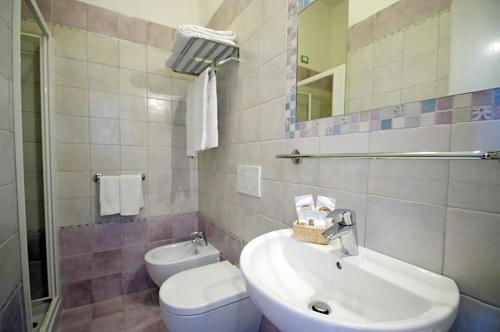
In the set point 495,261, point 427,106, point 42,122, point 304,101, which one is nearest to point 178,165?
point 42,122

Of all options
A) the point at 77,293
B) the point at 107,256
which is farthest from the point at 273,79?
the point at 77,293

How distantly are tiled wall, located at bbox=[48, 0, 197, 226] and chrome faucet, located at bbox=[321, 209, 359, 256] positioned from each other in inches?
63.2

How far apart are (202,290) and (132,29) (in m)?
1.96

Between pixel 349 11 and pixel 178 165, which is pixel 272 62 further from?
pixel 178 165

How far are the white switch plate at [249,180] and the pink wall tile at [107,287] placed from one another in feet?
4.39

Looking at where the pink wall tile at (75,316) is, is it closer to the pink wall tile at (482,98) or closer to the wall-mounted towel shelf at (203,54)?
the wall-mounted towel shelf at (203,54)

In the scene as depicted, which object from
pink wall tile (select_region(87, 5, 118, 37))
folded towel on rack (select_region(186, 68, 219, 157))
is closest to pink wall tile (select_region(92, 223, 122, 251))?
folded towel on rack (select_region(186, 68, 219, 157))

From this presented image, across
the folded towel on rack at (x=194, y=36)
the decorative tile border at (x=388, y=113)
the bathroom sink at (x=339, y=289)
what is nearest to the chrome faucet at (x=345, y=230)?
the bathroom sink at (x=339, y=289)

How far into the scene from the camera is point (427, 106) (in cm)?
58

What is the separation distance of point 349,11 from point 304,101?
1.12ft

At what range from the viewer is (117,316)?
159 cm

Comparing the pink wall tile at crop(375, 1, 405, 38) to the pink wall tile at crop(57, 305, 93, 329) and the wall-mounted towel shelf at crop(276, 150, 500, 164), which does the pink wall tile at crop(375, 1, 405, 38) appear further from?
the pink wall tile at crop(57, 305, 93, 329)

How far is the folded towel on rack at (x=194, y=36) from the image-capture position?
1.22 m

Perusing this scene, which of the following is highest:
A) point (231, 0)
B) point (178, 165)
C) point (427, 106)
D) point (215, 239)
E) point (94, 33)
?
point (231, 0)
